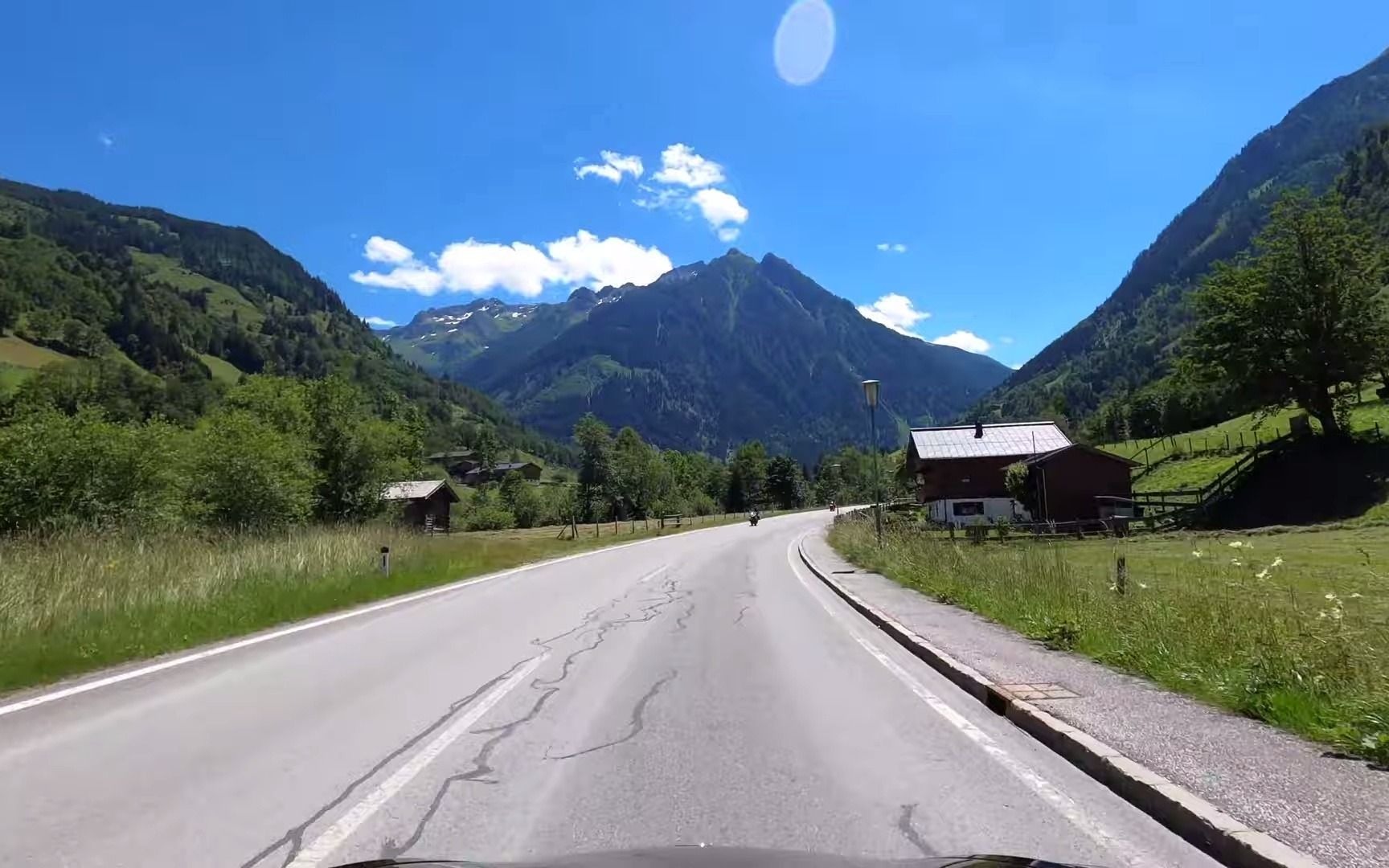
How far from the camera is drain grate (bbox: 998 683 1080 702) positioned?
7.30 m

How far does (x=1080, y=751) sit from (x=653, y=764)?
2.90 metres

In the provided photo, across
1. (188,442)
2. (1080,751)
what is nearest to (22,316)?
(188,442)

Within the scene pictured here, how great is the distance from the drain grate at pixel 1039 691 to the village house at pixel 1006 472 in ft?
157

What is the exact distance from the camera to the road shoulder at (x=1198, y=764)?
13.4 feet

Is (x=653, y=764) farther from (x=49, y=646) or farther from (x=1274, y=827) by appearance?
(x=49, y=646)

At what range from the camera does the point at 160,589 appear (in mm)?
13297

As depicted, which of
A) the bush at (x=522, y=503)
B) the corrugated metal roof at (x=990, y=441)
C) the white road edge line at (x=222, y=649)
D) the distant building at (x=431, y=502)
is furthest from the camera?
the bush at (x=522, y=503)

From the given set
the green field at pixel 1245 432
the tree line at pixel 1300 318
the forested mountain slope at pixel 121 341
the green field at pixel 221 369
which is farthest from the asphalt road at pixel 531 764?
the green field at pixel 221 369

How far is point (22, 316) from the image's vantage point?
461 feet

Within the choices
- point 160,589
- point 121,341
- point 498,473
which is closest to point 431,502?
point 160,589

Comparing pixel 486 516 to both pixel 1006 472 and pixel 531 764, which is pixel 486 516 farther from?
pixel 531 764

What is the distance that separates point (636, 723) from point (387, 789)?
2286 millimetres

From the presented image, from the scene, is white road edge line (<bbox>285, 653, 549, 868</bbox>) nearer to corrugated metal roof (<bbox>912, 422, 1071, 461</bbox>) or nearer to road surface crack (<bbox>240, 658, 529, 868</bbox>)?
road surface crack (<bbox>240, 658, 529, 868</bbox>)

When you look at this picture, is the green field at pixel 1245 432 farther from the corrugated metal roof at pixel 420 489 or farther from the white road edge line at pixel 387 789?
the white road edge line at pixel 387 789
